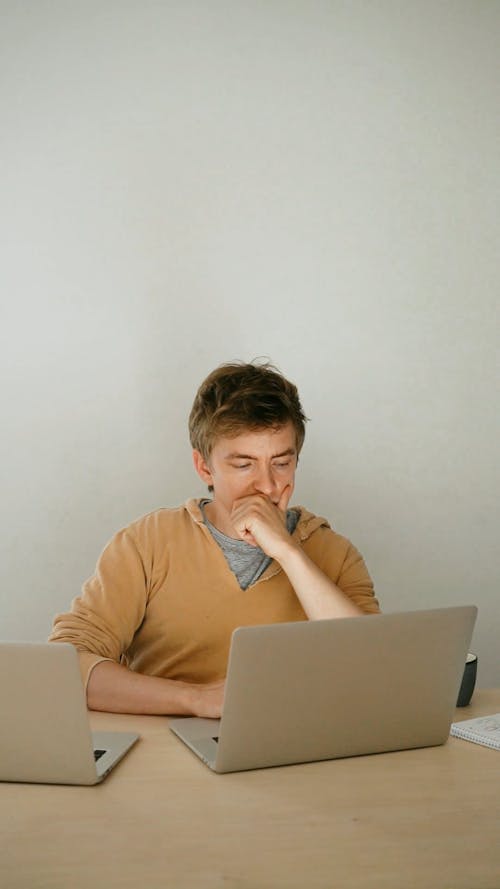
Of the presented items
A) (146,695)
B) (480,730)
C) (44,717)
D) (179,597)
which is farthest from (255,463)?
(44,717)

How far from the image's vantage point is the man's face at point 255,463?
1.93 m

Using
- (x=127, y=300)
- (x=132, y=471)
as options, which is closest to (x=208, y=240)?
(x=127, y=300)

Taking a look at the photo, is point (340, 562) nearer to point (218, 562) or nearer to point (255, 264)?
point (218, 562)

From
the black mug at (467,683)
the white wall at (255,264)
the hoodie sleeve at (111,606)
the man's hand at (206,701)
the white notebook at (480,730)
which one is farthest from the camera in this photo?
the white wall at (255,264)

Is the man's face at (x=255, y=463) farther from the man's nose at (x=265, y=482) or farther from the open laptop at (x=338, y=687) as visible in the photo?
the open laptop at (x=338, y=687)

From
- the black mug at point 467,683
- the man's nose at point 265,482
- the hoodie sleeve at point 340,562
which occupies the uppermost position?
the man's nose at point 265,482

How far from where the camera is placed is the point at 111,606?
1.86 m

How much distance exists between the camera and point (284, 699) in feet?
4.05

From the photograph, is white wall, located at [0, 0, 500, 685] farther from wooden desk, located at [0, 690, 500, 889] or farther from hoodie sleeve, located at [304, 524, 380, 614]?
wooden desk, located at [0, 690, 500, 889]

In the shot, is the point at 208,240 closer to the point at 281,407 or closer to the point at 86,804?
the point at 281,407

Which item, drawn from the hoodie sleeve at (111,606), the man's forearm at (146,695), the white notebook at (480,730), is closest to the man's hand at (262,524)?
the hoodie sleeve at (111,606)

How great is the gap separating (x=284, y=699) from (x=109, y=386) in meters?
1.54

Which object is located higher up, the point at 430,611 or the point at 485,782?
the point at 430,611

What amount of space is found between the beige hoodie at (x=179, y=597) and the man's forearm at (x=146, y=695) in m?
0.23
